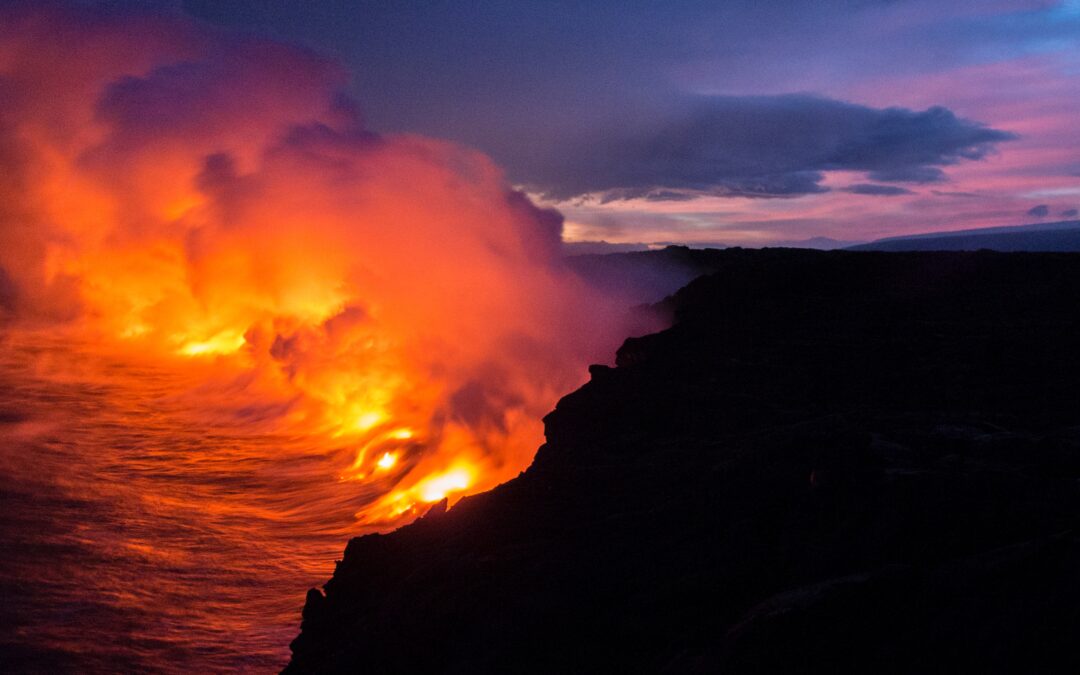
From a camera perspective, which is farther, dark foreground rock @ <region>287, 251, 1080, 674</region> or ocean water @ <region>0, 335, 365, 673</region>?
ocean water @ <region>0, 335, 365, 673</region>

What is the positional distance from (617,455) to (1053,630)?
22.4ft

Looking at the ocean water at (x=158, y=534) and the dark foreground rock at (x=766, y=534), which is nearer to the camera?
the dark foreground rock at (x=766, y=534)

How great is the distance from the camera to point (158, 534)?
2231cm

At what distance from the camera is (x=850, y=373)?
14.3 metres

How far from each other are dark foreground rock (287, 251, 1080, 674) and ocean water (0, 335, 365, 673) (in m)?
6.19

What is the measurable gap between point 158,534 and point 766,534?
19.2m

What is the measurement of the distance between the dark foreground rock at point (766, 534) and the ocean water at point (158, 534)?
619cm

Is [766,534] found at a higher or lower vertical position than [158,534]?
higher

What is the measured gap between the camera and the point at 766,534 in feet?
25.4

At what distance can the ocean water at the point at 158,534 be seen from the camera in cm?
1608

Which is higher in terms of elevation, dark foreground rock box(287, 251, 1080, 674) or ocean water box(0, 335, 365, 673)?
dark foreground rock box(287, 251, 1080, 674)

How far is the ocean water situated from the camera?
16078 millimetres

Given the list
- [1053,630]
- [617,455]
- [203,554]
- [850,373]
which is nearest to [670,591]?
[1053,630]

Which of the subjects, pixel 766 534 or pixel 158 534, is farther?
pixel 158 534
